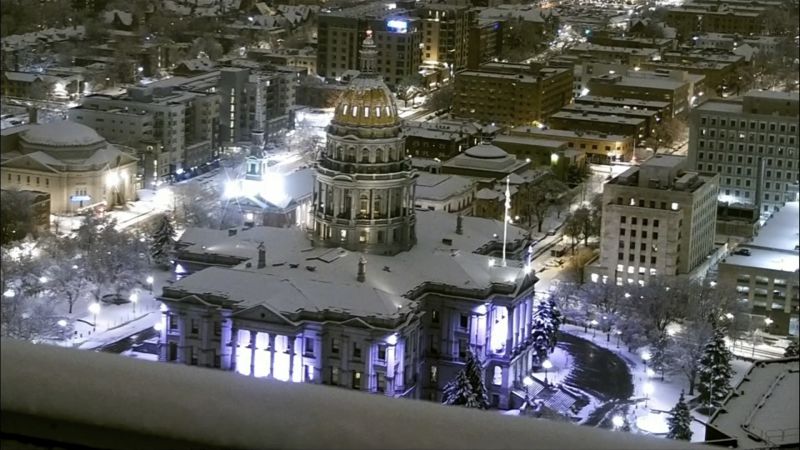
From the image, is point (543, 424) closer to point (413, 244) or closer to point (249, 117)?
point (413, 244)

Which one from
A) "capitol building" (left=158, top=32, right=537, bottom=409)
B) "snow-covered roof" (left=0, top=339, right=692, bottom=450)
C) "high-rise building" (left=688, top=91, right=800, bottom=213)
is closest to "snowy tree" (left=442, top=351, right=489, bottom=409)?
"capitol building" (left=158, top=32, right=537, bottom=409)

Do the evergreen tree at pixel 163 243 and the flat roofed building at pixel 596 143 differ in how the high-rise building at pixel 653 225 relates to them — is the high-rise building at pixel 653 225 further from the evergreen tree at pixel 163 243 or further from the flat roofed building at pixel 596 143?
the flat roofed building at pixel 596 143

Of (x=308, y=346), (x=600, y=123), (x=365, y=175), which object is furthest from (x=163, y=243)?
(x=600, y=123)

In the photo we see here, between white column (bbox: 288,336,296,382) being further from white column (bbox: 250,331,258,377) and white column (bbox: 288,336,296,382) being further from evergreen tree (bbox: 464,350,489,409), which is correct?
evergreen tree (bbox: 464,350,489,409)

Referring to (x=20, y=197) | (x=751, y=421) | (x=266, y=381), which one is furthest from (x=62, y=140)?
(x=266, y=381)

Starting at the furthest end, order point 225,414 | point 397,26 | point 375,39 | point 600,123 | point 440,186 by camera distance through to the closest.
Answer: point 375,39
point 397,26
point 600,123
point 440,186
point 225,414

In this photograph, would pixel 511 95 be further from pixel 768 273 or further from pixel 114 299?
pixel 768 273
